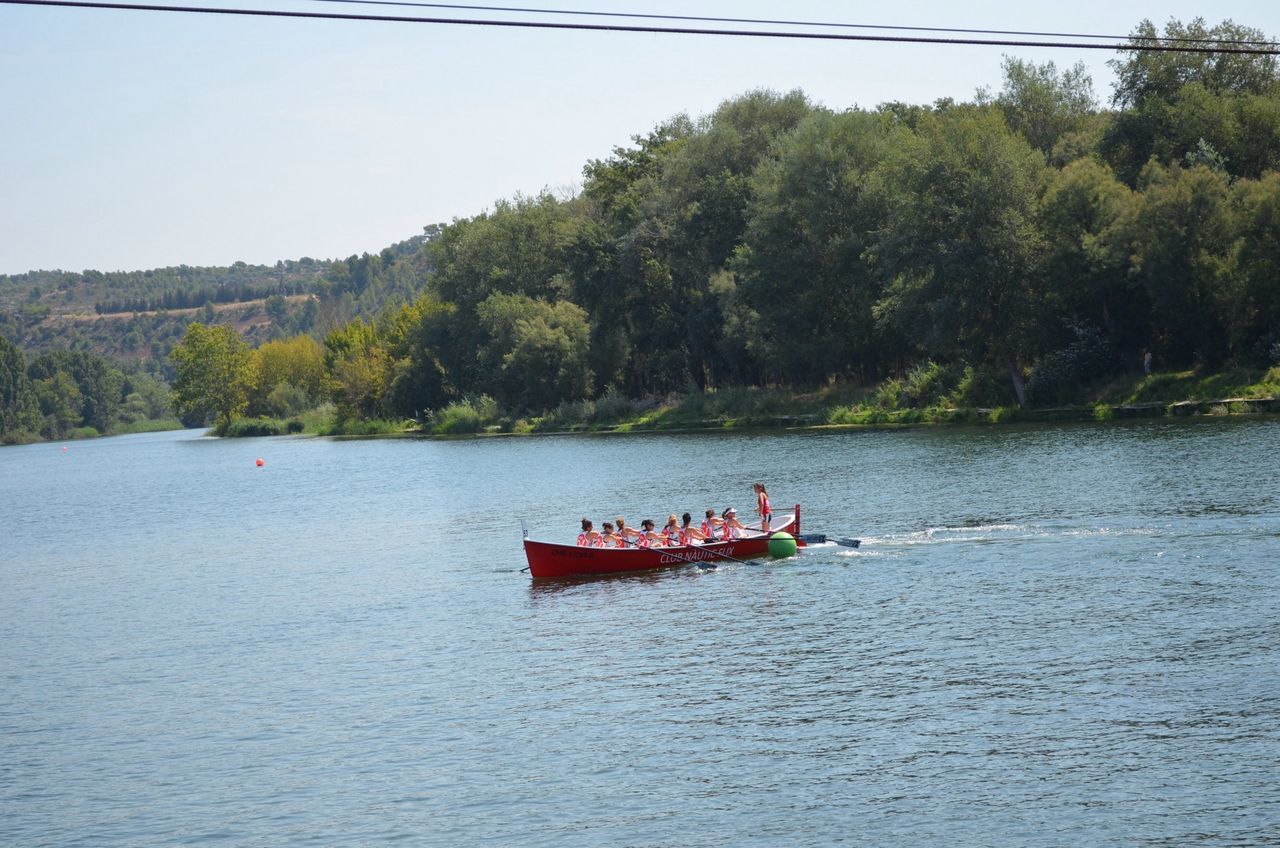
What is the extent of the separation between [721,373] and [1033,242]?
36.2 m

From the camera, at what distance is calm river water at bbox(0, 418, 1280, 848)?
1744 centimetres

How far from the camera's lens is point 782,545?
36188 millimetres

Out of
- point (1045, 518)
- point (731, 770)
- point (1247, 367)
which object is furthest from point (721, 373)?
point (731, 770)

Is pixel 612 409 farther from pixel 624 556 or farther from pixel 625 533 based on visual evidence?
pixel 624 556

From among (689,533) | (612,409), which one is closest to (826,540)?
(689,533)

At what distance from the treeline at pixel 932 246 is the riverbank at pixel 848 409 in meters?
1.80

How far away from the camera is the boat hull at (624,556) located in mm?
35719

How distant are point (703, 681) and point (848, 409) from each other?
2360 inches

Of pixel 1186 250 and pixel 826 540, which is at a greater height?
pixel 1186 250

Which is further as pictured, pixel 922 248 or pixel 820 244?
pixel 820 244

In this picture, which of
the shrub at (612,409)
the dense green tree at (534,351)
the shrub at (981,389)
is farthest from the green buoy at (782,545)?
the dense green tree at (534,351)

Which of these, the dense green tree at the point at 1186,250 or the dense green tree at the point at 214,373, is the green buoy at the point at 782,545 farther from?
the dense green tree at the point at 214,373

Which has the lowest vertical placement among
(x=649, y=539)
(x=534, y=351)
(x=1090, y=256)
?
(x=649, y=539)

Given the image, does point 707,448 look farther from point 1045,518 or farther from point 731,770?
point 731,770
